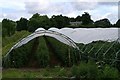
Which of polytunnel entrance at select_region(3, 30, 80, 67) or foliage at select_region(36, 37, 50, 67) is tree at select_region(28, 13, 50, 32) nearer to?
polytunnel entrance at select_region(3, 30, 80, 67)

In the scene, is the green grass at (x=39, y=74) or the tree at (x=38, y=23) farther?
the tree at (x=38, y=23)

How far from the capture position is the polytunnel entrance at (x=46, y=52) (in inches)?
615

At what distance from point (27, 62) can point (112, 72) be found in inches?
324

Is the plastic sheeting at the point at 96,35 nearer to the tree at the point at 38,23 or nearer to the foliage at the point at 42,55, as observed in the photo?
the foliage at the point at 42,55

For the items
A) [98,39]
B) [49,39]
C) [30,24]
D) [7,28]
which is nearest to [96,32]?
[98,39]

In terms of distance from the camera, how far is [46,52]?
16.9m

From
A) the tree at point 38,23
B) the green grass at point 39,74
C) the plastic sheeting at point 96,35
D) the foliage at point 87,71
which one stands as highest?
the tree at point 38,23

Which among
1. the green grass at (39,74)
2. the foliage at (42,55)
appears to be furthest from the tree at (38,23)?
the green grass at (39,74)

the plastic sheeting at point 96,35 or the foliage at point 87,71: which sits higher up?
the plastic sheeting at point 96,35

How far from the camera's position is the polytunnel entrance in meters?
15.6

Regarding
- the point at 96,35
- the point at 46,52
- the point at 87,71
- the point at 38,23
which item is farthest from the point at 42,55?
the point at 38,23

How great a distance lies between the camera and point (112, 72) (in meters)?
9.40

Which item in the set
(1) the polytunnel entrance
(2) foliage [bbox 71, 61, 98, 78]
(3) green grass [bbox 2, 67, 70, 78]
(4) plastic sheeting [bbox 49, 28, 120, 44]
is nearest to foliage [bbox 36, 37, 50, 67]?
(1) the polytunnel entrance

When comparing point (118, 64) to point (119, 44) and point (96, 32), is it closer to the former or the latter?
point (119, 44)
